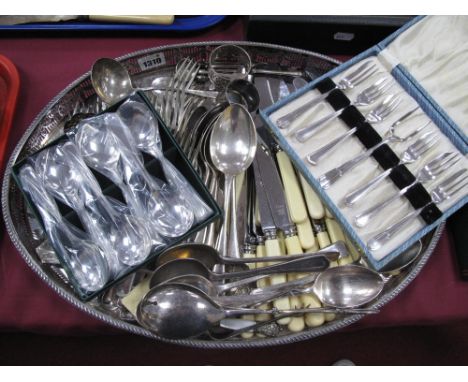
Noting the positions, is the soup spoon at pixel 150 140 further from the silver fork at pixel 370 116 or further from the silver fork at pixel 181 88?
the silver fork at pixel 370 116

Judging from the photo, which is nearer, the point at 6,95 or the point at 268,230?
the point at 268,230

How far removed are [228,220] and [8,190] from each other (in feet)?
1.11

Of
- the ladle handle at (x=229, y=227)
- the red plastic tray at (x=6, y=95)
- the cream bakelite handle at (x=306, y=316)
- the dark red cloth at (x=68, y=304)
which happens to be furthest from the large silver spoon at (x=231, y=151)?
the red plastic tray at (x=6, y=95)

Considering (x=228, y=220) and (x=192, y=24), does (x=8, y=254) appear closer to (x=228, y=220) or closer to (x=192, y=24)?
(x=228, y=220)

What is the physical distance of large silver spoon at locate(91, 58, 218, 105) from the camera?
69cm

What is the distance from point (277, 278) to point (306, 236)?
0.25ft

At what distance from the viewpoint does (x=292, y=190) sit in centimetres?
62

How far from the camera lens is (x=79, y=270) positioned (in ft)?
1.75

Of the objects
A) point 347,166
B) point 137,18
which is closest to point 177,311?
point 347,166

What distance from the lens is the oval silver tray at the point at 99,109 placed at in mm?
562

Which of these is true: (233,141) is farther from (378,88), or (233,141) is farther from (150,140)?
(378,88)

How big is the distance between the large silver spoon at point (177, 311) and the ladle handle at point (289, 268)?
48mm

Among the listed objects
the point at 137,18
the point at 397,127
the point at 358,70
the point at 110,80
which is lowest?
the point at 397,127

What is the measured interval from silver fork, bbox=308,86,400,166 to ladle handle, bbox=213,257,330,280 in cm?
15
